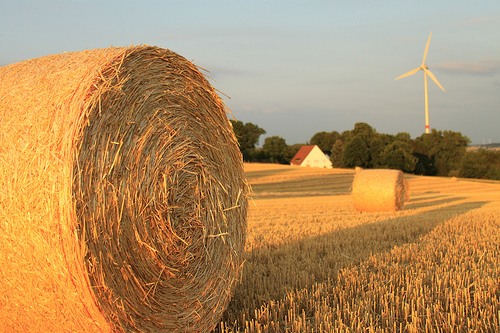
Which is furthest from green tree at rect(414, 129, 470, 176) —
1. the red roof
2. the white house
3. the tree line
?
the red roof

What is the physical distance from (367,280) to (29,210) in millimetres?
3471

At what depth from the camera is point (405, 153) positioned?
152 ft

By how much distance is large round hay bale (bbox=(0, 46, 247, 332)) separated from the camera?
8.45 ft

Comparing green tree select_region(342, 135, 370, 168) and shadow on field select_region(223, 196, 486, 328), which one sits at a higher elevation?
green tree select_region(342, 135, 370, 168)

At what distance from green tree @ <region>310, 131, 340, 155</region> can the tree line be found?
32.3 ft

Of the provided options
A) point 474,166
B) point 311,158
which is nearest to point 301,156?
point 311,158

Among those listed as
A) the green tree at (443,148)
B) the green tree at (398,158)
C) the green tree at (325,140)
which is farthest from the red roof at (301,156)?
the green tree at (443,148)

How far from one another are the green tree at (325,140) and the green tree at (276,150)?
1078 cm

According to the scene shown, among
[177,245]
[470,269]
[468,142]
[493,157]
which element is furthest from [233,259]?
[468,142]

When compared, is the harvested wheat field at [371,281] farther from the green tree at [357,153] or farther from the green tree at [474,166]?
the green tree at [474,166]

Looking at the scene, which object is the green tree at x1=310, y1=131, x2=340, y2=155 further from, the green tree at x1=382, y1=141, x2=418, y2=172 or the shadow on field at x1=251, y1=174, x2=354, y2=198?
the shadow on field at x1=251, y1=174, x2=354, y2=198

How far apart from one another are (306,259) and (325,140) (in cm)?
6637

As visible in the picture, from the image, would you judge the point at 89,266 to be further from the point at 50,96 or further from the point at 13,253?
the point at 50,96

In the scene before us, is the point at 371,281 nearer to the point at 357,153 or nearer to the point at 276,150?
the point at 357,153
